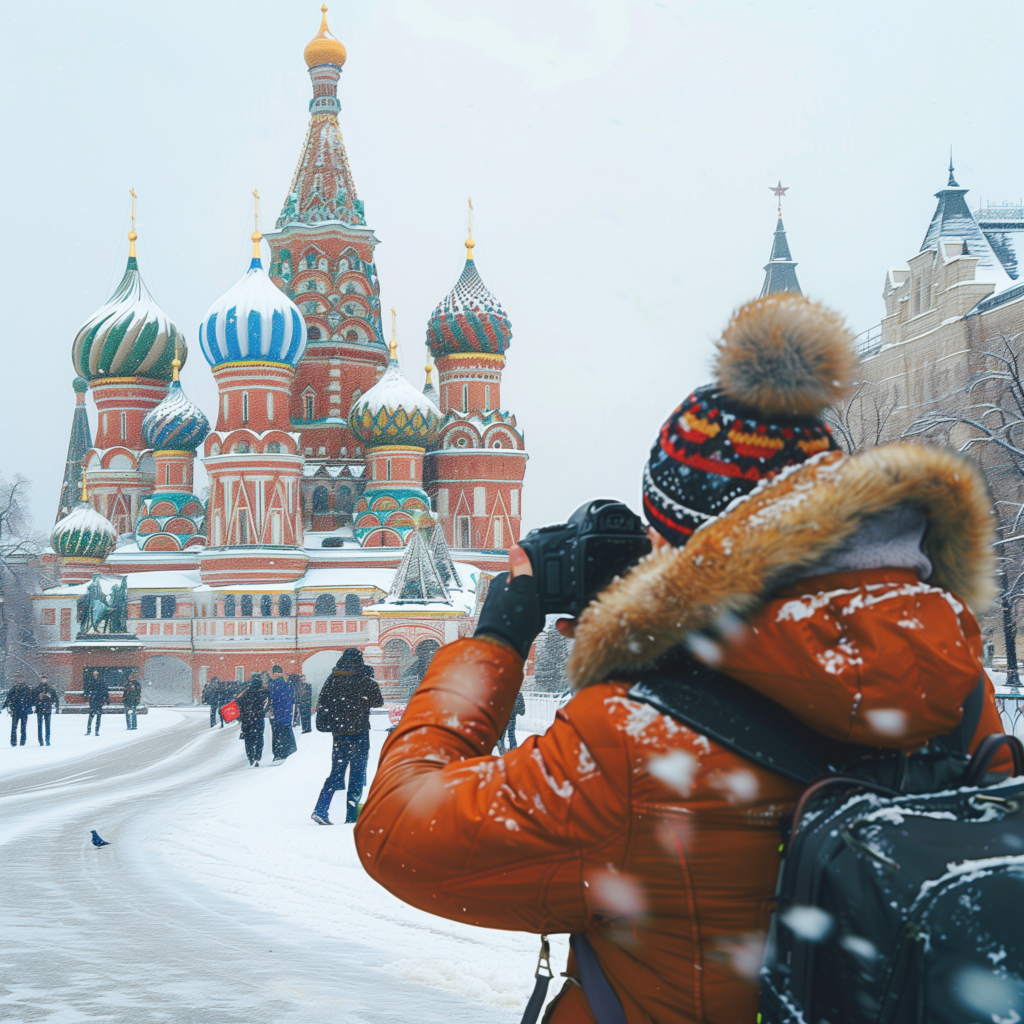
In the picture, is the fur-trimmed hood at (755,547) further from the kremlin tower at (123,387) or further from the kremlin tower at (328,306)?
the kremlin tower at (123,387)

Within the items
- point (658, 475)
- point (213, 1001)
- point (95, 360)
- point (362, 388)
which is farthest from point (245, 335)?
point (658, 475)

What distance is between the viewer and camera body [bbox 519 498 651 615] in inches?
53.3

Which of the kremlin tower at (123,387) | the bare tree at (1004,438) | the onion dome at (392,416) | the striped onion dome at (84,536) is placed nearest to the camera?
the bare tree at (1004,438)

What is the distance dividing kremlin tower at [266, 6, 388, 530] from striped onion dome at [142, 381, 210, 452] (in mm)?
3648

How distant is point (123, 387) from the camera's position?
143 feet

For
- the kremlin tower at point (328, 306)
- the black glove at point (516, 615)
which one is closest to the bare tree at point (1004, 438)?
the black glove at point (516, 615)

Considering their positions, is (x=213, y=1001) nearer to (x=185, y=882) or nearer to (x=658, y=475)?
(x=185, y=882)

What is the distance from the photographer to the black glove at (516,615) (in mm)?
1353

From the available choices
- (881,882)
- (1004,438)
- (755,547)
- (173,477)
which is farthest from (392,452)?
(881,882)

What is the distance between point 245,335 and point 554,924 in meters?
36.7

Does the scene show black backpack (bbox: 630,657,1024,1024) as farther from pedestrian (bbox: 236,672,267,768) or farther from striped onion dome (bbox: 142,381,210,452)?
striped onion dome (bbox: 142,381,210,452)

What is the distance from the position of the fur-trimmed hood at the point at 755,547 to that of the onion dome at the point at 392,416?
37.4 m

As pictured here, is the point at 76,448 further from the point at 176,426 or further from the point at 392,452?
the point at 392,452

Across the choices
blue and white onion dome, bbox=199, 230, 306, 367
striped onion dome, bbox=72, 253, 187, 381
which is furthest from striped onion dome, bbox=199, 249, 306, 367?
striped onion dome, bbox=72, 253, 187, 381
